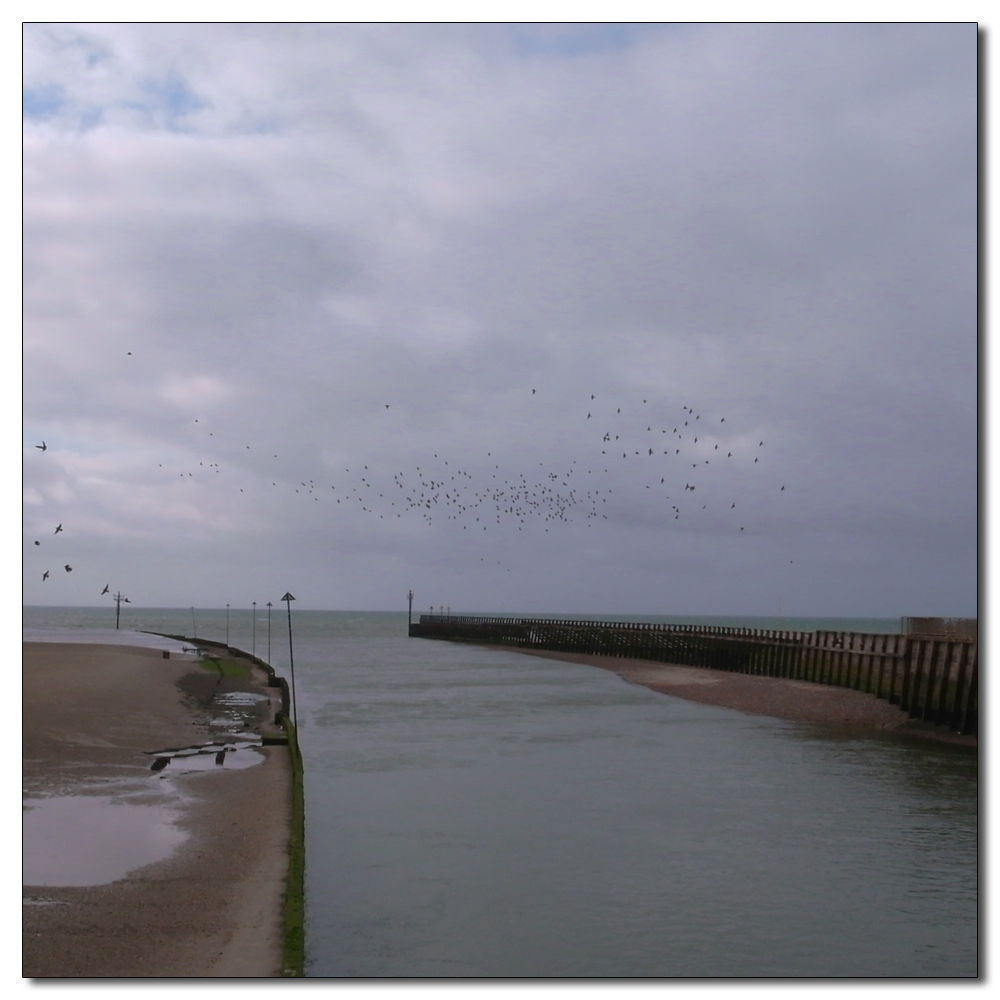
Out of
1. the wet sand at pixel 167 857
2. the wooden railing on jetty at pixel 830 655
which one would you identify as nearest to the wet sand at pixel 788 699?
the wooden railing on jetty at pixel 830 655

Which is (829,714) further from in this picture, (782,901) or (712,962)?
(712,962)

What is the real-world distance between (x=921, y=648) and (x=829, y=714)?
16.8 feet

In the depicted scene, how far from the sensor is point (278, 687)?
4334 centimetres

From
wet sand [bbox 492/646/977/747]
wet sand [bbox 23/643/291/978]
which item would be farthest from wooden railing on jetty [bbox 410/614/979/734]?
wet sand [bbox 23/643/291/978]

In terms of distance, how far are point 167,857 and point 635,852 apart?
321 inches

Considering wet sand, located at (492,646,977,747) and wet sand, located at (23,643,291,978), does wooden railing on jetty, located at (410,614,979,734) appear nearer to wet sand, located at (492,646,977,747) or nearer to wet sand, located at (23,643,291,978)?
wet sand, located at (492,646,977,747)

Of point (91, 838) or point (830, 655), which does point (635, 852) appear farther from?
point (830, 655)

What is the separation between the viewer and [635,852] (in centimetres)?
1684

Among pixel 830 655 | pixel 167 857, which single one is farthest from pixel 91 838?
pixel 830 655

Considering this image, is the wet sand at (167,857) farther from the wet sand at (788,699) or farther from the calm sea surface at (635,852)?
the wet sand at (788,699)

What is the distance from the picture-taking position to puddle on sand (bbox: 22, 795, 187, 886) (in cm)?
1372

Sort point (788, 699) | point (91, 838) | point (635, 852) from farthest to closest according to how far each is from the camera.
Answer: point (788, 699), point (635, 852), point (91, 838)

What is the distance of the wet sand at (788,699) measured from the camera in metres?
32.3

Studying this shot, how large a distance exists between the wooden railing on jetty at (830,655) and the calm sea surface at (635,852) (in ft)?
7.77
